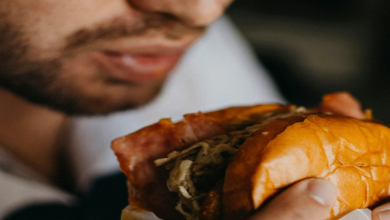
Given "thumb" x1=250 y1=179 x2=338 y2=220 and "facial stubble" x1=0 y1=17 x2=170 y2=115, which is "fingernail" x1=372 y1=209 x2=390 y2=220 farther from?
"facial stubble" x1=0 y1=17 x2=170 y2=115

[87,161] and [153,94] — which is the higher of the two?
[153,94]

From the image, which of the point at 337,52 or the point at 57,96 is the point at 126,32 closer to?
the point at 57,96

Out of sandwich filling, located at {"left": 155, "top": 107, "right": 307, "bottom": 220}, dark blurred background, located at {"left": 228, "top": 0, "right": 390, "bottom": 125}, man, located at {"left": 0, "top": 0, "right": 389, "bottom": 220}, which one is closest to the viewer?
sandwich filling, located at {"left": 155, "top": 107, "right": 307, "bottom": 220}

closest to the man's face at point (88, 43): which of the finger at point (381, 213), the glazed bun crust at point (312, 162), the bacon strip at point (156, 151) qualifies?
the bacon strip at point (156, 151)

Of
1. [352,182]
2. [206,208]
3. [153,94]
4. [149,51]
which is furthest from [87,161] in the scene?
[352,182]

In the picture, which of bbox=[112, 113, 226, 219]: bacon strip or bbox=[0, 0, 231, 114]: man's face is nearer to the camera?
bbox=[112, 113, 226, 219]: bacon strip

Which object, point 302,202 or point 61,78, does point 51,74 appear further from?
point 302,202

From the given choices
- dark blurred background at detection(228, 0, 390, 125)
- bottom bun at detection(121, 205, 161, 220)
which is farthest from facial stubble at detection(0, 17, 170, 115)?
dark blurred background at detection(228, 0, 390, 125)
